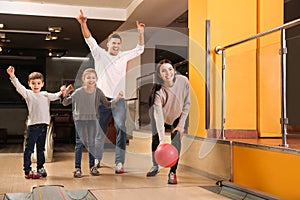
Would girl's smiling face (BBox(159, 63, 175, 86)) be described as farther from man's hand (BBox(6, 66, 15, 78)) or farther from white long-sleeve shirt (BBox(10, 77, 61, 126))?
man's hand (BBox(6, 66, 15, 78))

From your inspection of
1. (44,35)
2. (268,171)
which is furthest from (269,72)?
(44,35)

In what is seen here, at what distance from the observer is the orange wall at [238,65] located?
4113 mm

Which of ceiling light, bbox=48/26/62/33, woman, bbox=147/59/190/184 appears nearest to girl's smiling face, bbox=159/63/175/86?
woman, bbox=147/59/190/184

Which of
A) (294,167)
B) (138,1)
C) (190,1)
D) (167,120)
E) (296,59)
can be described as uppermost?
(138,1)

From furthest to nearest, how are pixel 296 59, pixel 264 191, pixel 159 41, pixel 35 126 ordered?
pixel 159 41
pixel 35 126
pixel 296 59
pixel 264 191

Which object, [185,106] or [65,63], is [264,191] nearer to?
[185,106]

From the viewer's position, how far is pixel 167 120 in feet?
13.4

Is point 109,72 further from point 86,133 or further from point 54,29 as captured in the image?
point 54,29

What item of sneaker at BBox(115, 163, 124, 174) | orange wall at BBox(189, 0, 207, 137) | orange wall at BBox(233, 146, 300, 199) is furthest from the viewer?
orange wall at BBox(189, 0, 207, 137)

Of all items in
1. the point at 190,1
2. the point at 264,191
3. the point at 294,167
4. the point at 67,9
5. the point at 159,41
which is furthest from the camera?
the point at 159,41

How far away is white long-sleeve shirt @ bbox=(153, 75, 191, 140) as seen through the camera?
396 cm

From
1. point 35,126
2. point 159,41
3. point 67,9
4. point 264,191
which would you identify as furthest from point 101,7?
point 264,191

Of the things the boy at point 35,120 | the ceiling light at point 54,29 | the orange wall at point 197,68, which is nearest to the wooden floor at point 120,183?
the boy at point 35,120

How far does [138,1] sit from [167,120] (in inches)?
126
